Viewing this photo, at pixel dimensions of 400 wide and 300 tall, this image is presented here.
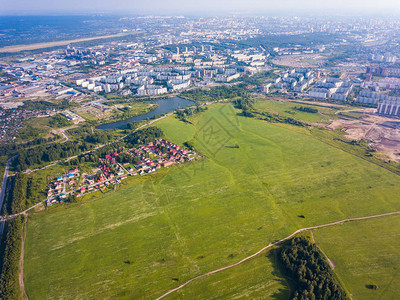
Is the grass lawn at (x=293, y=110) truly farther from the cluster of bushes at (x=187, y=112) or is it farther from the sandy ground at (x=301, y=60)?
the sandy ground at (x=301, y=60)

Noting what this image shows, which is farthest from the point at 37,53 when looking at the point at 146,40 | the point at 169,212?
the point at 169,212

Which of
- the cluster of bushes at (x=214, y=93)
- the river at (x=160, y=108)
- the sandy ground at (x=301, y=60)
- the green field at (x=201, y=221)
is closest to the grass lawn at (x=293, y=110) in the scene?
the cluster of bushes at (x=214, y=93)

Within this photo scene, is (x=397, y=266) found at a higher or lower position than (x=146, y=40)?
lower

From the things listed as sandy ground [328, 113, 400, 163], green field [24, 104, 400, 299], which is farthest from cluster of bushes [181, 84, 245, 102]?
green field [24, 104, 400, 299]

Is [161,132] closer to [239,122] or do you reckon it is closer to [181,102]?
[239,122]

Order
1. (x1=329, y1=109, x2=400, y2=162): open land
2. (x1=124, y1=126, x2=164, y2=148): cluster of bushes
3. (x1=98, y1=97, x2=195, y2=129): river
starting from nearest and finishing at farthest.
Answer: (x1=329, y1=109, x2=400, y2=162): open land < (x1=124, y1=126, x2=164, y2=148): cluster of bushes < (x1=98, y1=97, x2=195, y2=129): river

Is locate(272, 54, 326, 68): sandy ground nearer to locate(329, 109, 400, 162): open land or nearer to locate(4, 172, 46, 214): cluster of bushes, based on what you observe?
locate(329, 109, 400, 162): open land

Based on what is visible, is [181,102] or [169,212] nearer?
[169,212]
